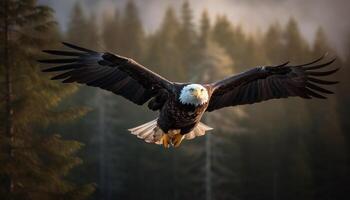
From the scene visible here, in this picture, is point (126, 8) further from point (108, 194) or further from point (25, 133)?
point (25, 133)

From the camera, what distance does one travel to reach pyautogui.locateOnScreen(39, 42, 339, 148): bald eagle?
29.1 feet

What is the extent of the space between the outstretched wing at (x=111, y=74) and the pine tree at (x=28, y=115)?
3.83 meters

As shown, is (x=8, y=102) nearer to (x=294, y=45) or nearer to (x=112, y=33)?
(x=294, y=45)

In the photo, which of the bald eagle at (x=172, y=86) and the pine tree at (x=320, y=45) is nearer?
the bald eagle at (x=172, y=86)

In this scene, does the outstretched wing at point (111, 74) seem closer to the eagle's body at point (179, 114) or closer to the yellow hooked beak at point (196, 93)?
the eagle's body at point (179, 114)

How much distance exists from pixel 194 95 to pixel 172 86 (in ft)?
2.28

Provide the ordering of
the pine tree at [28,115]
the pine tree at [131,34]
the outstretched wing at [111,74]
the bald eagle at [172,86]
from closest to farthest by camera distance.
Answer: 1. the bald eagle at [172,86]
2. the outstretched wing at [111,74]
3. the pine tree at [28,115]
4. the pine tree at [131,34]

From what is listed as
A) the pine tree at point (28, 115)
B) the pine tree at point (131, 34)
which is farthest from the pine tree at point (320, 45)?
the pine tree at point (28, 115)

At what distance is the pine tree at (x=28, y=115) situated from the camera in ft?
42.0

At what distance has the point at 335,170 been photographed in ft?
95.9

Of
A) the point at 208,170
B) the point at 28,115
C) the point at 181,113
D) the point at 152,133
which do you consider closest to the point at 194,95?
the point at 181,113

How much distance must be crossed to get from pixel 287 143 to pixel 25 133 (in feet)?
70.2

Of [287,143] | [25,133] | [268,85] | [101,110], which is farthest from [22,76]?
[287,143]

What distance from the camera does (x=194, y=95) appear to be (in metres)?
8.45
